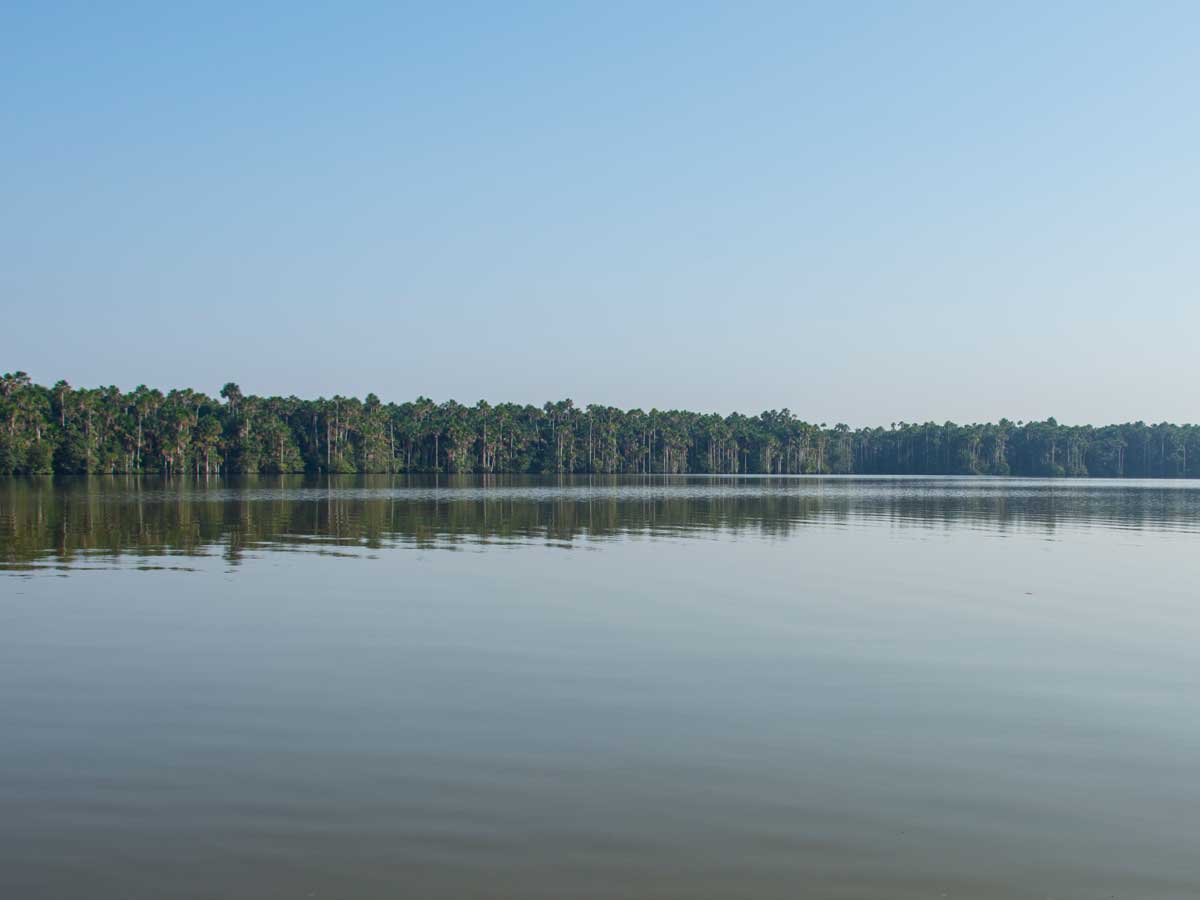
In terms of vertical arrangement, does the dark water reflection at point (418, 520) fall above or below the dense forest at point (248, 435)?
below

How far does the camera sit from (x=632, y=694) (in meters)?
11.8

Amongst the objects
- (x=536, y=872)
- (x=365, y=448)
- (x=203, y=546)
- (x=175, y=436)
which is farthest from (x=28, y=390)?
(x=536, y=872)

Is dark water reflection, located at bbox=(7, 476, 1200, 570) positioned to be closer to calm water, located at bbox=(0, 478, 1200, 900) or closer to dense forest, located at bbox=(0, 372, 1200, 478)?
calm water, located at bbox=(0, 478, 1200, 900)

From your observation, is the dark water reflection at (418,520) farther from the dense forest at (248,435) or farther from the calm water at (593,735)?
the dense forest at (248,435)

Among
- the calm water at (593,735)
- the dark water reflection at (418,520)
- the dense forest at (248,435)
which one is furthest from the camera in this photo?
the dense forest at (248,435)

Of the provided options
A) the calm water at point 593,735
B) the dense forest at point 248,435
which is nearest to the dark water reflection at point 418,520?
the calm water at point 593,735

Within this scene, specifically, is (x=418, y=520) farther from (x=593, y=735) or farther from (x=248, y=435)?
(x=248, y=435)

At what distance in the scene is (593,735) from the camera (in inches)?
392

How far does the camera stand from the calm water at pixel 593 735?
22.1ft

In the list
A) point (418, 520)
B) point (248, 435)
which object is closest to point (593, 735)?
point (418, 520)

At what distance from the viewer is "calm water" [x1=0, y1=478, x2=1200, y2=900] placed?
6.73m

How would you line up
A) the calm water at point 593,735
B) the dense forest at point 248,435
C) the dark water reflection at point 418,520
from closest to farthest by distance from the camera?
1. the calm water at point 593,735
2. the dark water reflection at point 418,520
3. the dense forest at point 248,435

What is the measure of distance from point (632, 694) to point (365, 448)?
532 ft

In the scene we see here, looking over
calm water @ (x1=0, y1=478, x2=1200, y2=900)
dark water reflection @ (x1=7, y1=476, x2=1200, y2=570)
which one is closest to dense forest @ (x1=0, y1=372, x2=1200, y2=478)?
dark water reflection @ (x1=7, y1=476, x2=1200, y2=570)
